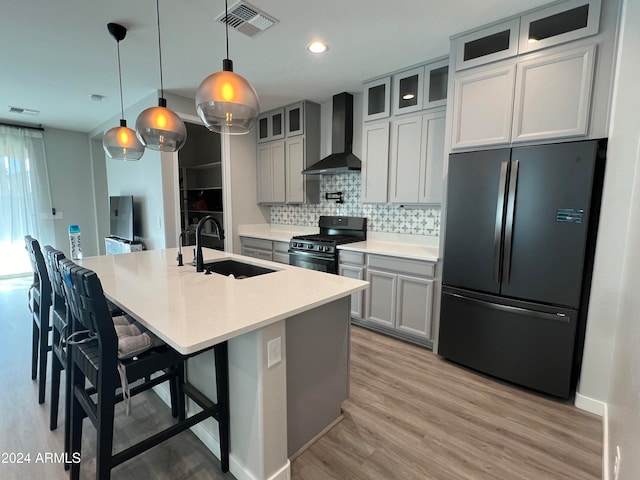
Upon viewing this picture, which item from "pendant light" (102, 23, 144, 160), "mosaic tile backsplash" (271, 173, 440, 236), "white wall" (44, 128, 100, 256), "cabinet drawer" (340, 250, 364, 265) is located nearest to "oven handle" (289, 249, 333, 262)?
"cabinet drawer" (340, 250, 364, 265)

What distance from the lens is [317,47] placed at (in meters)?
2.71

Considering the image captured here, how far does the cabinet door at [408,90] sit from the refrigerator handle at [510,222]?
1268mm

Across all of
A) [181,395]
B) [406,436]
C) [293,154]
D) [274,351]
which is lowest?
[406,436]

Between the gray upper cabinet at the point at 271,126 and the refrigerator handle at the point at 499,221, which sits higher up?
the gray upper cabinet at the point at 271,126

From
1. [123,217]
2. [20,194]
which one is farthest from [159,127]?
[20,194]

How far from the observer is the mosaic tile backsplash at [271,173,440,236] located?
3.36 meters

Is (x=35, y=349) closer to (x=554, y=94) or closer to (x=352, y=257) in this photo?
(x=352, y=257)

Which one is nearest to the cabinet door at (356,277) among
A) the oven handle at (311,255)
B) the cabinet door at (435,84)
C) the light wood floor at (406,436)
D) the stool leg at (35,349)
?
the oven handle at (311,255)

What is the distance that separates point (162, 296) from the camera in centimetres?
158

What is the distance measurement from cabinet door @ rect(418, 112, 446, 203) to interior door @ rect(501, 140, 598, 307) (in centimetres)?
86

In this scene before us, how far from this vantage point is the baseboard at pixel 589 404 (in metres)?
2.00

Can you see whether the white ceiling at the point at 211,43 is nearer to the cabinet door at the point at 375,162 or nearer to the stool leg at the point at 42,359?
the cabinet door at the point at 375,162

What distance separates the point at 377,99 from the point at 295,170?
1.45m

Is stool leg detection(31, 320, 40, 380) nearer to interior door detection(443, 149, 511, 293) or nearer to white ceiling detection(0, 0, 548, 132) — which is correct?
white ceiling detection(0, 0, 548, 132)
